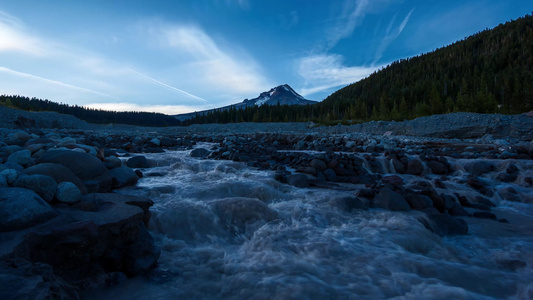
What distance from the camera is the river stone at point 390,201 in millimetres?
4902

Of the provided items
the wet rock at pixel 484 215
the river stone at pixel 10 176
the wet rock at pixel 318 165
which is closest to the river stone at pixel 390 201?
the wet rock at pixel 484 215

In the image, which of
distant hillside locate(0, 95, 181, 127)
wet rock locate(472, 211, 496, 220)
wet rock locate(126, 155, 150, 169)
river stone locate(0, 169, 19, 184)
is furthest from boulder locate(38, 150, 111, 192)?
distant hillside locate(0, 95, 181, 127)

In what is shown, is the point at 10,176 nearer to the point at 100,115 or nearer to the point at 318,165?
the point at 318,165

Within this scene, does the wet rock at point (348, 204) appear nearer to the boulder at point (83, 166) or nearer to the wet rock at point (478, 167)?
the boulder at point (83, 166)

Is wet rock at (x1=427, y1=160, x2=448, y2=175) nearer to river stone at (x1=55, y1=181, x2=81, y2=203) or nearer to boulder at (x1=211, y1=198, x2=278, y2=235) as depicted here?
boulder at (x1=211, y1=198, x2=278, y2=235)

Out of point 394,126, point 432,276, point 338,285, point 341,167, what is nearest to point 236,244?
point 338,285

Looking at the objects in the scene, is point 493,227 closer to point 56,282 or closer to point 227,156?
point 56,282

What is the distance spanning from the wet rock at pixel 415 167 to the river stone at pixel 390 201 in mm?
4030

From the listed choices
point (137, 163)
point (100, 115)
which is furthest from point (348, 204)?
point (100, 115)

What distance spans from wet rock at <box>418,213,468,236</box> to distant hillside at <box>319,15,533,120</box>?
3422cm

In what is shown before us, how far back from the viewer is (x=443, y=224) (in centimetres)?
421

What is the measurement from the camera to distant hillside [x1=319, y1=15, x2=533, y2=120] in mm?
36781

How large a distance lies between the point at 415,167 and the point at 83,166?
378 inches

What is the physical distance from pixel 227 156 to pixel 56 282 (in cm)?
887
